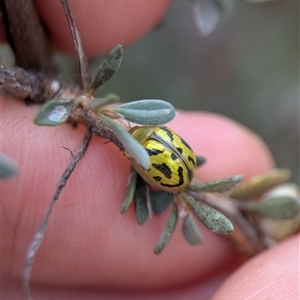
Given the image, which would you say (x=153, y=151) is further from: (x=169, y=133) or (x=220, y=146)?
(x=220, y=146)

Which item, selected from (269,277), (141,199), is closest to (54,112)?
(141,199)

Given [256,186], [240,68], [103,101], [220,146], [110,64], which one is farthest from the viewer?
[240,68]

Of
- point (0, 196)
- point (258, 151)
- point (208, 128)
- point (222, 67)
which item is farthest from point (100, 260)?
point (222, 67)

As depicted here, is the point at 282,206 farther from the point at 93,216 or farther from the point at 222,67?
the point at 222,67

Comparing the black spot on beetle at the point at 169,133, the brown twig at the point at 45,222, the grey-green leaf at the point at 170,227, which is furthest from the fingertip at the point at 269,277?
the brown twig at the point at 45,222

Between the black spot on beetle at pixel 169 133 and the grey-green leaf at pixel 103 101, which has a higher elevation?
the grey-green leaf at pixel 103 101

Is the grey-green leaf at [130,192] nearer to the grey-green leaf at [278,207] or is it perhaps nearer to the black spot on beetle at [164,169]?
the black spot on beetle at [164,169]
